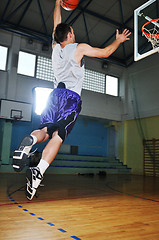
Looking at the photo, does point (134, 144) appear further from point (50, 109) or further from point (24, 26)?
point (50, 109)

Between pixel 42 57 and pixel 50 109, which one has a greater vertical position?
pixel 42 57

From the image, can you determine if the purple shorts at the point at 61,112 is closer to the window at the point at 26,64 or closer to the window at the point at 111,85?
the window at the point at 26,64

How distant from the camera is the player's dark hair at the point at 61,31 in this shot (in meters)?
2.40

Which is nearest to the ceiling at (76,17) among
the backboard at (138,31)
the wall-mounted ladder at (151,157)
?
the backboard at (138,31)

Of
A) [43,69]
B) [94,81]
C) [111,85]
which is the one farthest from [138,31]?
[111,85]

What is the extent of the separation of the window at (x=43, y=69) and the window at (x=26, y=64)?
0.24 meters

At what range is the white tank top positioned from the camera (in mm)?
2336

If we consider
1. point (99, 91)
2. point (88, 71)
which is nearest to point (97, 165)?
point (99, 91)

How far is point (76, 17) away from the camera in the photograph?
1020cm

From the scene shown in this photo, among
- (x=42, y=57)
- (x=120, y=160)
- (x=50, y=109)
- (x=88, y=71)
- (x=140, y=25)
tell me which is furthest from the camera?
(x=120, y=160)

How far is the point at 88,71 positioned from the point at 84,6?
3.24m

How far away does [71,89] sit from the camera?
233 centimetres

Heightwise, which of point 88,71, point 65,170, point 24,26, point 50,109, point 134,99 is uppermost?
point 24,26

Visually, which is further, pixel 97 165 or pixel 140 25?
pixel 97 165
